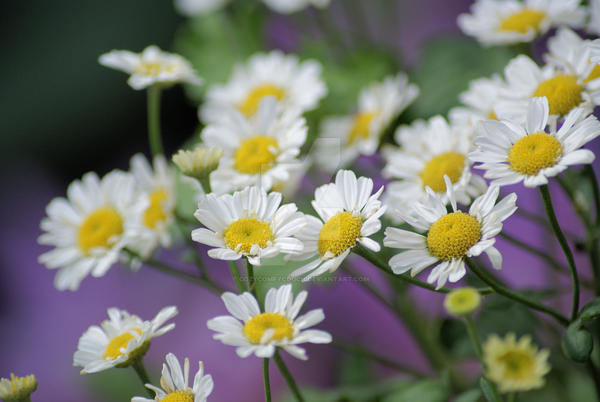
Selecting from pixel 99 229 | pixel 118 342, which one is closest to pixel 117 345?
pixel 118 342

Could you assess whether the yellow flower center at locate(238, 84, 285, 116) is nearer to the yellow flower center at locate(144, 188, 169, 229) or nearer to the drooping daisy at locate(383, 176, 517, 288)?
the yellow flower center at locate(144, 188, 169, 229)

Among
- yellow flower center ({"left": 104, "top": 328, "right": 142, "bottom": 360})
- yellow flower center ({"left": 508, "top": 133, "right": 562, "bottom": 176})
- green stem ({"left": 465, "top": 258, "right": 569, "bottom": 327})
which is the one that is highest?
yellow flower center ({"left": 104, "top": 328, "right": 142, "bottom": 360})

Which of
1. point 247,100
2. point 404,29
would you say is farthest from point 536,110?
point 404,29

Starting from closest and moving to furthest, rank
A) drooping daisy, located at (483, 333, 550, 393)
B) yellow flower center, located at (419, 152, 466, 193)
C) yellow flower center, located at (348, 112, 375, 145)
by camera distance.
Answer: drooping daisy, located at (483, 333, 550, 393)
yellow flower center, located at (419, 152, 466, 193)
yellow flower center, located at (348, 112, 375, 145)

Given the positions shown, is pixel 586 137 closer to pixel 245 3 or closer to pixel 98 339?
pixel 98 339

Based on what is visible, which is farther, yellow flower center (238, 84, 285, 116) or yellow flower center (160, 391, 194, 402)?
yellow flower center (238, 84, 285, 116)

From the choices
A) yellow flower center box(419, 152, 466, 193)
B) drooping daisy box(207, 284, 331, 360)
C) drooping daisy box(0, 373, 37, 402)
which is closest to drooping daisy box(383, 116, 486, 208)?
yellow flower center box(419, 152, 466, 193)

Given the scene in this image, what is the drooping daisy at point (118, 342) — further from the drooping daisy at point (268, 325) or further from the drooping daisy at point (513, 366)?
the drooping daisy at point (513, 366)
